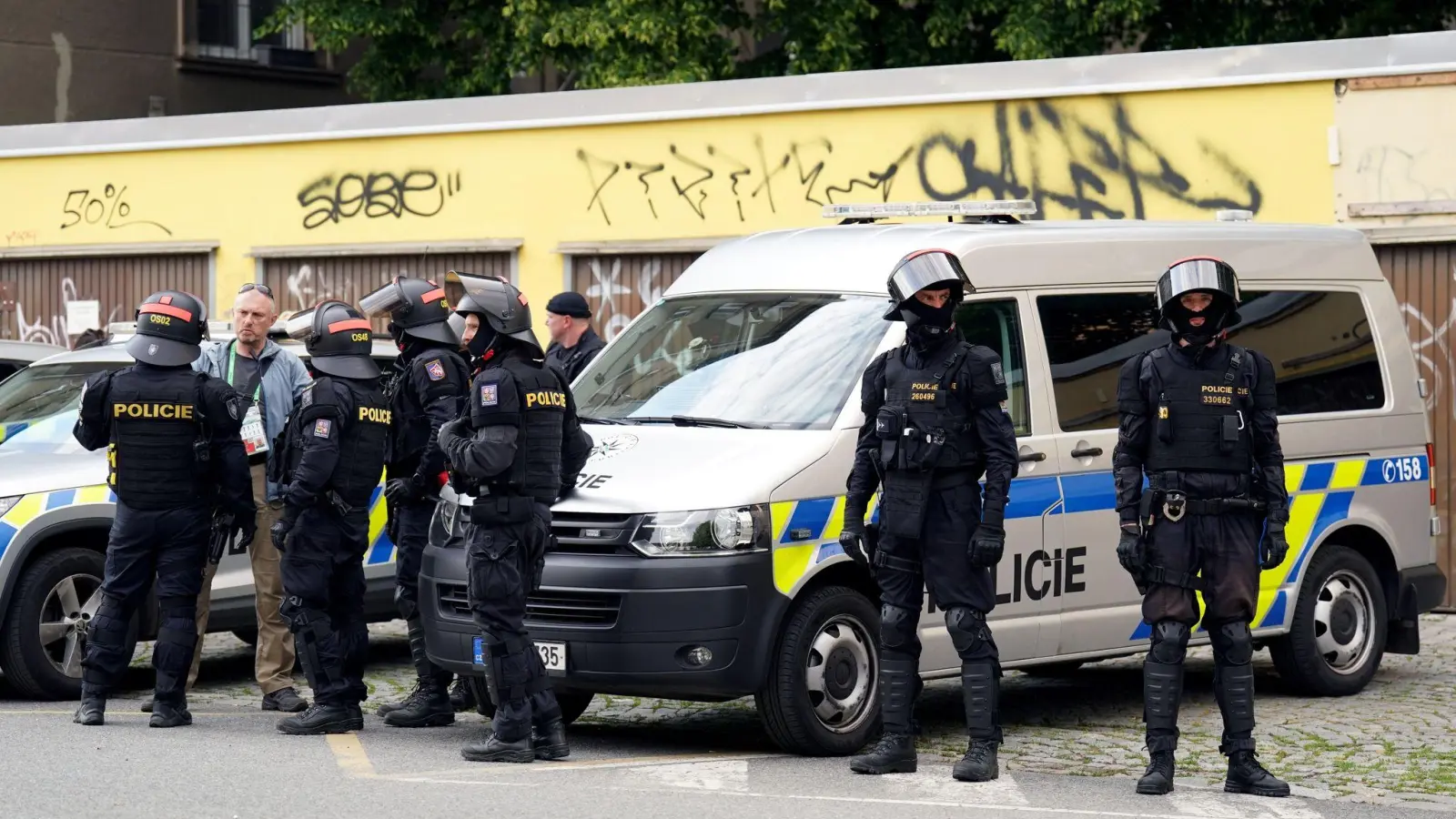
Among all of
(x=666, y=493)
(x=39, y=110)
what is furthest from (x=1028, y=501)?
(x=39, y=110)

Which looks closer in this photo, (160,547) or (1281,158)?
(160,547)

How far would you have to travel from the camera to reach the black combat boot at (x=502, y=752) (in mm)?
7660

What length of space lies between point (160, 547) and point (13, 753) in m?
1.19

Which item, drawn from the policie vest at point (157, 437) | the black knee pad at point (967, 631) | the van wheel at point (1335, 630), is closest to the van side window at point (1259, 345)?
the van wheel at point (1335, 630)

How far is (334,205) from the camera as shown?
1605cm

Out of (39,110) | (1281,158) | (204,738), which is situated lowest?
(204,738)

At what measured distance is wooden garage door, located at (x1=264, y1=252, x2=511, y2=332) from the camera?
609 inches

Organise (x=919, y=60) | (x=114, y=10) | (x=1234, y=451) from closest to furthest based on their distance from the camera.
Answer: (x=1234, y=451)
(x=919, y=60)
(x=114, y=10)

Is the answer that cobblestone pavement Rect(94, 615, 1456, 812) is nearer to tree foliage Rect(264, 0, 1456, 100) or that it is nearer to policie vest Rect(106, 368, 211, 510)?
policie vest Rect(106, 368, 211, 510)

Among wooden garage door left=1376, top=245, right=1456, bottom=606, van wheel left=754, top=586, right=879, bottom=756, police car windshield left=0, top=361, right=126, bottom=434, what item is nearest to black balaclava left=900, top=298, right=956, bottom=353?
van wheel left=754, top=586, right=879, bottom=756

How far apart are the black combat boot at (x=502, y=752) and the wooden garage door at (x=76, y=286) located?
9663 millimetres

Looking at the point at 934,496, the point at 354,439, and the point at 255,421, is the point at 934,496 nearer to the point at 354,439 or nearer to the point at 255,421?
the point at 354,439

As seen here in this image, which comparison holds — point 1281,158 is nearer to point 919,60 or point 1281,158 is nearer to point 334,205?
point 334,205

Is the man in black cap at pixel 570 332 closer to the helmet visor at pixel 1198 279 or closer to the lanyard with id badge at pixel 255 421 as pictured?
the lanyard with id badge at pixel 255 421
